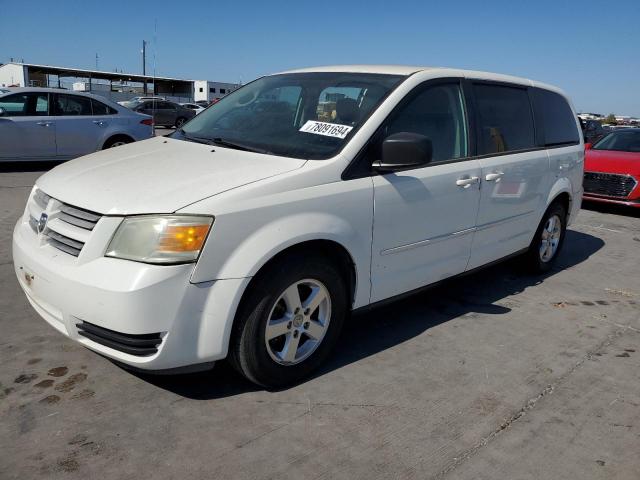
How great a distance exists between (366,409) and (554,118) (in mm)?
3629

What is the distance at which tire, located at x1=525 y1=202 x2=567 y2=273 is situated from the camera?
518cm

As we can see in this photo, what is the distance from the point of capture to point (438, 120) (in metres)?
3.77

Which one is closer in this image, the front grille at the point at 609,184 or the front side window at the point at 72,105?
the front grille at the point at 609,184

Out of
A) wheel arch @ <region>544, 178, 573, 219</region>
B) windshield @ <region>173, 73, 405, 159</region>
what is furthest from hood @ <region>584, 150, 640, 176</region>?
windshield @ <region>173, 73, 405, 159</region>

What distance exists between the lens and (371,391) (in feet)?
10.1

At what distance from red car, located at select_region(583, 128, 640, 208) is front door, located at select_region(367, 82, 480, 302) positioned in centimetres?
630

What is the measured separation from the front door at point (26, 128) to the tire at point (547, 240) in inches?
325

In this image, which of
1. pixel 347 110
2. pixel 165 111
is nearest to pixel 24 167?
pixel 347 110

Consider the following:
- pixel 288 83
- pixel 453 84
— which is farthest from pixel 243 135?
pixel 453 84

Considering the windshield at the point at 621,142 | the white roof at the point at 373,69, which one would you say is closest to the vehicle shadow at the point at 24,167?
the white roof at the point at 373,69

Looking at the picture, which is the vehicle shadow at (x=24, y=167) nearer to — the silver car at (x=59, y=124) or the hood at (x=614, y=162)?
the silver car at (x=59, y=124)

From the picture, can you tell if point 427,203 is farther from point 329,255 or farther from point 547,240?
point 547,240

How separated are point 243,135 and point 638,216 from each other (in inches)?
324

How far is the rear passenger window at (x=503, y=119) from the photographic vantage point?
13.6ft
